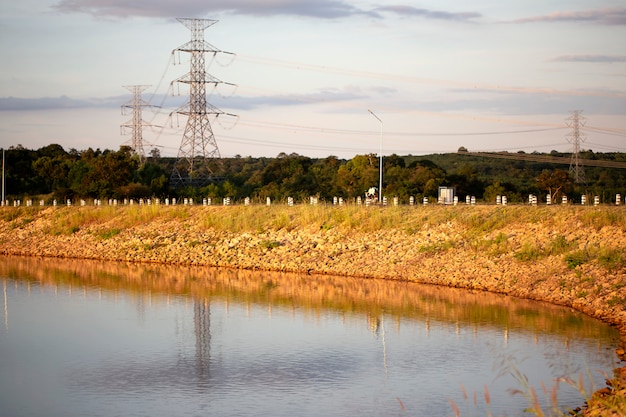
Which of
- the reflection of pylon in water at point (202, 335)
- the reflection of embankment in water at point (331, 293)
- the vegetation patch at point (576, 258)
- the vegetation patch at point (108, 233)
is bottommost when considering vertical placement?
the reflection of pylon in water at point (202, 335)

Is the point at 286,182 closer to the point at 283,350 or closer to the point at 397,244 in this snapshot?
the point at 397,244

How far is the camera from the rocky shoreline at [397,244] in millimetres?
37469

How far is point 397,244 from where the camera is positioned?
4812cm

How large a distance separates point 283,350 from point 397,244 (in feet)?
74.3

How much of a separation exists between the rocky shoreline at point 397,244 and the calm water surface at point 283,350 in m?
1.94

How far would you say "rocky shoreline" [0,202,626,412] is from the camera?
37.5 meters

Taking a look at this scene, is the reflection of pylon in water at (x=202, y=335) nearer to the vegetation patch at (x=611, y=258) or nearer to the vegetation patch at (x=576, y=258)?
the vegetation patch at (x=576, y=258)

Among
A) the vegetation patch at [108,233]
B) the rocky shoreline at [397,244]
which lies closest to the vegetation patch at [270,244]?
the rocky shoreline at [397,244]

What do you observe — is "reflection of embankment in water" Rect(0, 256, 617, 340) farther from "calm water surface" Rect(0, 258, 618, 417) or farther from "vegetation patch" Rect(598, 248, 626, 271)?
"vegetation patch" Rect(598, 248, 626, 271)

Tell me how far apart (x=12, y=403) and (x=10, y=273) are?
31334 millimetres

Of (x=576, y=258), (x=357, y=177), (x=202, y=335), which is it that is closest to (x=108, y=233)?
(x=576, y=258)

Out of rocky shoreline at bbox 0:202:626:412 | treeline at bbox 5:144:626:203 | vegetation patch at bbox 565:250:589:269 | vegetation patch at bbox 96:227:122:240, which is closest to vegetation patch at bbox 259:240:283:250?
rocky shoreline at bbox 0:202:626:412

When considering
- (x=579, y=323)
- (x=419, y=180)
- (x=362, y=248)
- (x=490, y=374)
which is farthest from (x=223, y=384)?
(x=419, y=180)

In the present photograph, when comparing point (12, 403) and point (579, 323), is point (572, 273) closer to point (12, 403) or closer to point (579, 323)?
point (579, 323)
